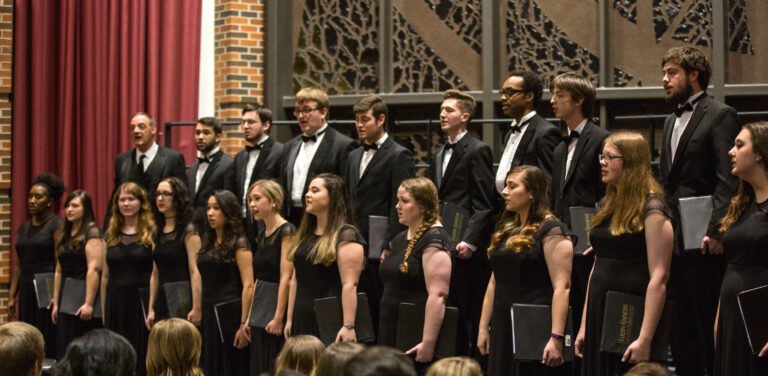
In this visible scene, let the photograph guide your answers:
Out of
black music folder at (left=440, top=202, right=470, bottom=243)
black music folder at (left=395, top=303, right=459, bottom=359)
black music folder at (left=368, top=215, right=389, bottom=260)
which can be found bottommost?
black music folder at (left=395, top=303, right=459, bottom=359)

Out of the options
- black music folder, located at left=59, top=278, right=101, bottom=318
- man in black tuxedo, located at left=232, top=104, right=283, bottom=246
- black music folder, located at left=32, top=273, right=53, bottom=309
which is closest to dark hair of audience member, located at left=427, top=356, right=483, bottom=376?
man in black tuxedo, located at left=232, top=104, right=283, bottom=246

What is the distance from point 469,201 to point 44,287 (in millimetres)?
3866

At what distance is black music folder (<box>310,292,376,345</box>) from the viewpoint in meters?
6.60

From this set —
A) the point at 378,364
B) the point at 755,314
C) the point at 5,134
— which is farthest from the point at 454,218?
the point at 5,134

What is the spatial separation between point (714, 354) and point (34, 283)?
555 cm

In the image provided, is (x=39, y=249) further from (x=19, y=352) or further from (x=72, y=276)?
(x=19, y=352)

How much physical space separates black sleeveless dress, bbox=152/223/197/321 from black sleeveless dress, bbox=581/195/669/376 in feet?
10.8

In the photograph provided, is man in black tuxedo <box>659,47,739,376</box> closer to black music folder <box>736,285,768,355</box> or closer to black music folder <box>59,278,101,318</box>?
black music folder <box>736,285,768,355</box>

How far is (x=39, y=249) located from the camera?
9219mm

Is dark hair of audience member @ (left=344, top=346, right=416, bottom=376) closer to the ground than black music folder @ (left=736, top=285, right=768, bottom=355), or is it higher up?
higher up

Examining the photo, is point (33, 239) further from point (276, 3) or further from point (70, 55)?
point (276, 3)

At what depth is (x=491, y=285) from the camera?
5938 mm

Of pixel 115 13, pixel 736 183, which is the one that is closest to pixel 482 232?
pixel 736 183

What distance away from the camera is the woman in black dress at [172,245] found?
7.93 metres
